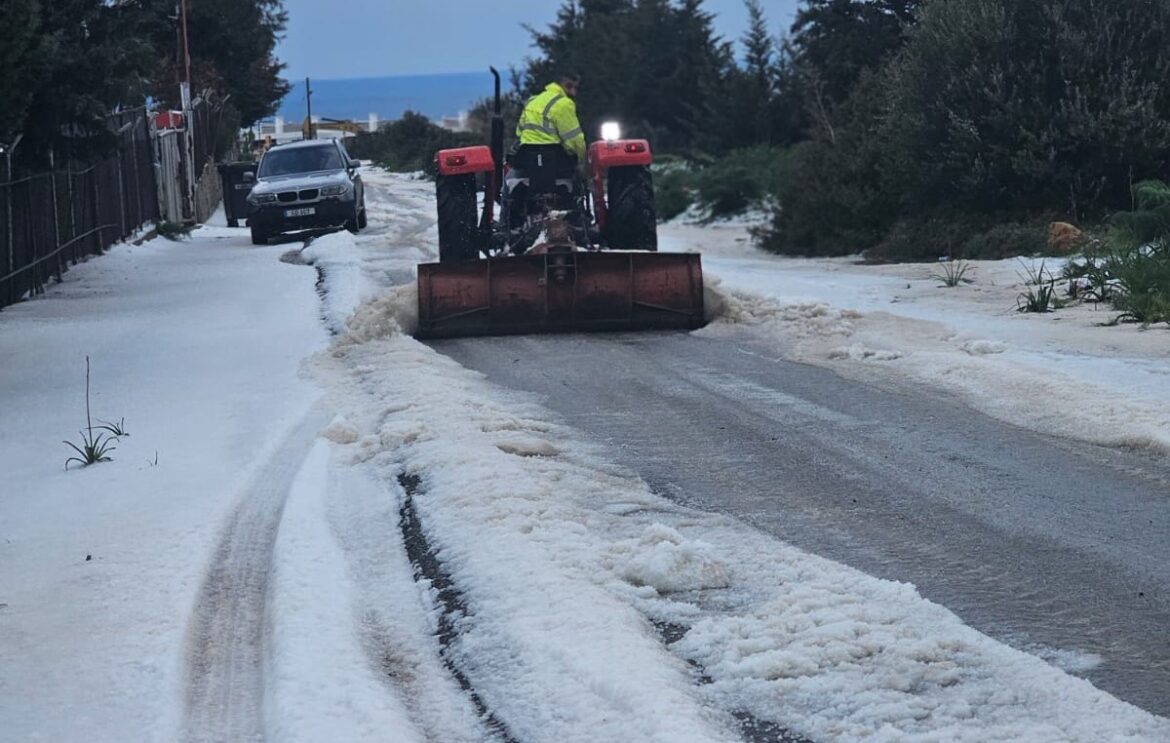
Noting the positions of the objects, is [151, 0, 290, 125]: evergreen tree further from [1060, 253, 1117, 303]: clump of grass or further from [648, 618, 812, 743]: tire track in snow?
[648, 618, 812, 743]: tire track in snow

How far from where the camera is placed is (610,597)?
5113 mm

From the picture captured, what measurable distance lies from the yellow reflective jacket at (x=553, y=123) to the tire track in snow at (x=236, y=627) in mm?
6593

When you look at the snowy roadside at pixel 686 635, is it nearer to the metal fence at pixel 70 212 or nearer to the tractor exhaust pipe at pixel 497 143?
the tractor exhaust pipe at pixel 497 143

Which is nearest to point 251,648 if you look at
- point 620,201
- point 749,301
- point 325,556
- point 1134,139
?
point 325,556

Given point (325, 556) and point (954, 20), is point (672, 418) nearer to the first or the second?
point (325, 556)

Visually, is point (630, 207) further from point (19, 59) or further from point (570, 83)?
point (19, 59)

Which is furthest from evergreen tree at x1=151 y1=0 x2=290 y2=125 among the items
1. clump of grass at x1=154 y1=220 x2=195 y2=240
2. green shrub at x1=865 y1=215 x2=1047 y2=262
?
green shrub at x1=865 y1=215 x2=1047 y2=262

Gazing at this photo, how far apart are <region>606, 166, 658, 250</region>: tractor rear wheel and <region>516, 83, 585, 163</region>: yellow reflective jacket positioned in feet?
3.56

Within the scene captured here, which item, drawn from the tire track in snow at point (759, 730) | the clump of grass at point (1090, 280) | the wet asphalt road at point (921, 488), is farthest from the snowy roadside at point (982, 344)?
the tire track in snow at point (759, 730)

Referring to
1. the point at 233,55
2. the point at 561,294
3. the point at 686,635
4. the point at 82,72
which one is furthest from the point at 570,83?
the point at 233,55

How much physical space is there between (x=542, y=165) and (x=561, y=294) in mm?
1707

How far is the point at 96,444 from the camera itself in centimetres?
801

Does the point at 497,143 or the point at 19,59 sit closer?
the point at 19,59

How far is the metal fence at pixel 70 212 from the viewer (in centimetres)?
1686
